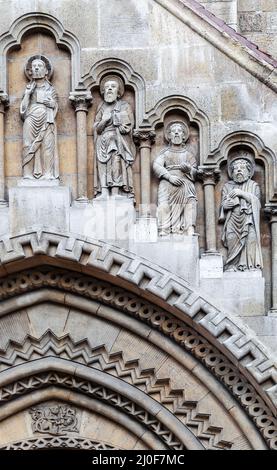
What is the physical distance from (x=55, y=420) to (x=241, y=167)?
10.9 ft

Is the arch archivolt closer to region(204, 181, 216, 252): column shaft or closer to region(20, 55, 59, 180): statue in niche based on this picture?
region(204, 181, 216, 252): column shaft

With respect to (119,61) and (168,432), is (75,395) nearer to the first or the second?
(168,432)

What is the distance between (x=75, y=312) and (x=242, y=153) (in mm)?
2457

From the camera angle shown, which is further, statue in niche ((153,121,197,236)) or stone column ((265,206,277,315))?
statue in niche ((153,121,197,236))

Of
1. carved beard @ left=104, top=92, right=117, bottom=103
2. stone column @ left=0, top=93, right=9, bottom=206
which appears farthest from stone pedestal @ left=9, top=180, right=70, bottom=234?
carved beard @ left=104, top=92, right=117, bottom=103

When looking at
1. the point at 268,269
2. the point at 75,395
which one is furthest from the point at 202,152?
the point at 75,395

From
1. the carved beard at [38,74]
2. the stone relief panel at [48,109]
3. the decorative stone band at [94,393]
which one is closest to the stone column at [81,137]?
the stone relief panel at [48,109]

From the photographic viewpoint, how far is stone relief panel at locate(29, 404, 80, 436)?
17.6 metres

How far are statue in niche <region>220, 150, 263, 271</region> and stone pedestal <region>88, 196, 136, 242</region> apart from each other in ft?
3.26

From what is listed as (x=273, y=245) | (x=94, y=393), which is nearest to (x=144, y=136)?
(x=273, y=245)

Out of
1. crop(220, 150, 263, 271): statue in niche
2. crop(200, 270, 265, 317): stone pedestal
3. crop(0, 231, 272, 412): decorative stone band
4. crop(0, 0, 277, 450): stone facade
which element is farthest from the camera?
crop(220, 150, 263, 271): statue in niche

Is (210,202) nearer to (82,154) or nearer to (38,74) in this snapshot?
(82,154)

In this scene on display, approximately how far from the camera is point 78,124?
698 inches

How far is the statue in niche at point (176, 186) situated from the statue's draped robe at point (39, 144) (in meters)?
1.10
